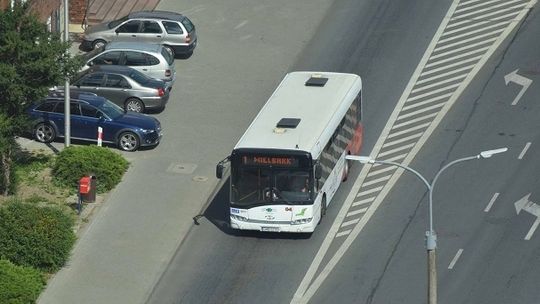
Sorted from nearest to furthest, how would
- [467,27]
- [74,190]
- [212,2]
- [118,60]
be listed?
[74,190] < [118,60] < [467,27] < [212,2]

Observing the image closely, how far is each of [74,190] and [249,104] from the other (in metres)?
9.67

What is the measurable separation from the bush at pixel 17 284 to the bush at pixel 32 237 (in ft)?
3.47

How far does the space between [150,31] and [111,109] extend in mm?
9182

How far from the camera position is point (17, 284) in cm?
4597

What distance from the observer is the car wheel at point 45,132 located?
190ft

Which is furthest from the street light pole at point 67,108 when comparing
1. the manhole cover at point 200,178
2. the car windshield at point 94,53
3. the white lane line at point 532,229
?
the white lane line at point 532,229

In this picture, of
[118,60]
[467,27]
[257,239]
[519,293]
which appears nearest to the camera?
[519,293]

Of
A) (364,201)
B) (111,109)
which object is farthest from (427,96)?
(111,109)

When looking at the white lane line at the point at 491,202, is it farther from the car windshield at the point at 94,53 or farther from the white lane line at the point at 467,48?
the car windshield at the point at 94,53

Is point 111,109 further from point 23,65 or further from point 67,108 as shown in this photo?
point 23,65

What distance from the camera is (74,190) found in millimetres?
54375

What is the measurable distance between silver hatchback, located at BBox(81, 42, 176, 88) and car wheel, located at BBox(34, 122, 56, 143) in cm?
470

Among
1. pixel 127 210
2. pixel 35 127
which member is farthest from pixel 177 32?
pixel 127 210

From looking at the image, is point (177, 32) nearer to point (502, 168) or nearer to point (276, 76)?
point (276, 76)
